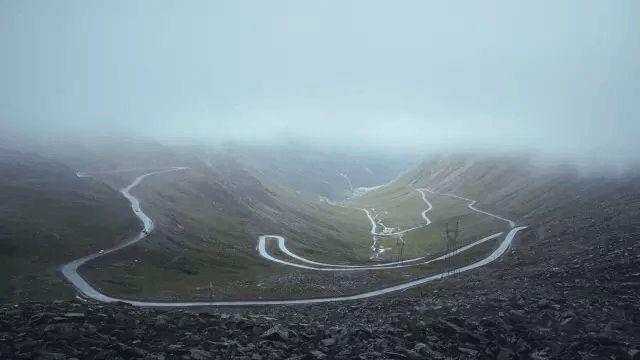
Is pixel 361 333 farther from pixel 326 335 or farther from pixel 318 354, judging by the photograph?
pixel 318 354

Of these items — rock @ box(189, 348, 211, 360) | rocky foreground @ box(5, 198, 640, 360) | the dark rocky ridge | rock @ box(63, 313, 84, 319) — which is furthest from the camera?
rock @ box(63, 313, 84, 319)

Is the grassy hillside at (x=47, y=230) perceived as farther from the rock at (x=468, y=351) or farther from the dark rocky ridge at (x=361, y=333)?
the rock at (x=468, y=351)

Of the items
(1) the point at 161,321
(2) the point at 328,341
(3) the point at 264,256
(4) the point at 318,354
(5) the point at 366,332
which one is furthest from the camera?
(3) the point at 264,256

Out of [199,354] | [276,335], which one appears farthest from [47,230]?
[199,354]

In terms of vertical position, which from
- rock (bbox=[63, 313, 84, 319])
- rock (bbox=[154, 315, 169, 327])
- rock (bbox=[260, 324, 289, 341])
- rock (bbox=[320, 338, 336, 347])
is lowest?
rock (bbox=[320, 338, 336, 347])

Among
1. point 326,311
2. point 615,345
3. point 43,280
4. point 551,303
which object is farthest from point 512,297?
point 43,280

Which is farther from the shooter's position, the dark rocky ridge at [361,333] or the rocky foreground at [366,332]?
the rocky foreground at [366,332]

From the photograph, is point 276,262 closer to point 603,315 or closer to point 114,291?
point 114,291

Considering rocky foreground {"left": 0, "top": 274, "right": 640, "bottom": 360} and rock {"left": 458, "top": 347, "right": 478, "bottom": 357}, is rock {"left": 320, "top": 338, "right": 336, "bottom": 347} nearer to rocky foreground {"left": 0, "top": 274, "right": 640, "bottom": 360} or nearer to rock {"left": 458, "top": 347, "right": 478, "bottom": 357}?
rocky foreground {"left": 0, "top": 274, "right": 640, "bottom": 360}

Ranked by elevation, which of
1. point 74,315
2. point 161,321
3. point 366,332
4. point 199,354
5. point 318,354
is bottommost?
point 366,332

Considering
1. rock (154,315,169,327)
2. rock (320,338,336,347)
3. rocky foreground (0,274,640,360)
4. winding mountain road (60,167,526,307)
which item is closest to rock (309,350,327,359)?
rocky foreground (0,274,640,360)

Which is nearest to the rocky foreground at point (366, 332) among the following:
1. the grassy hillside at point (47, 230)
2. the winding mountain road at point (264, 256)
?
the winding mountain road at point (264, 256)
